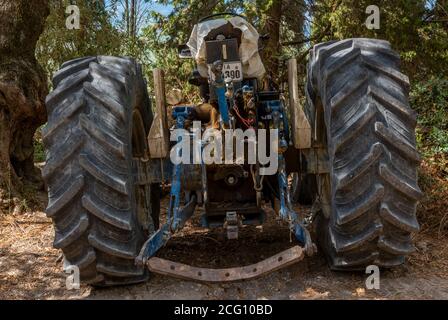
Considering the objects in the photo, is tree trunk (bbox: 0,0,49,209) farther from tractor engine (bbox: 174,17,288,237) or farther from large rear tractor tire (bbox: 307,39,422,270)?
large rear tractor tire (bbox: 307,39,422,270)

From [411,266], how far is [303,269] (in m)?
0.82

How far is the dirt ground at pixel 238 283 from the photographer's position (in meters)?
3.46

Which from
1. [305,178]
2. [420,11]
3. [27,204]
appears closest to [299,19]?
[420,11]

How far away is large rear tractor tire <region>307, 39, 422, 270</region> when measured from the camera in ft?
10.7

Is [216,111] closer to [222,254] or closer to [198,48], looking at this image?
[198,48]

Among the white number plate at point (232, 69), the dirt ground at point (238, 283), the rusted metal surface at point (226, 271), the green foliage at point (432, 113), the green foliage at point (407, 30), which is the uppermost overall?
the green foliage at point (407, 30)

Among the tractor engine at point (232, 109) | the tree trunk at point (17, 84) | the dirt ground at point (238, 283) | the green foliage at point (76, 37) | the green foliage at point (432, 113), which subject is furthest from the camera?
the green foliage at point (76, 37)

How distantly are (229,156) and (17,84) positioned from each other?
3.42m

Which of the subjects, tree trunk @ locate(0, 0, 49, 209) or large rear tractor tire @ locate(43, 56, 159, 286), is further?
tree trunk @ locate(0, 0, 49, 209)

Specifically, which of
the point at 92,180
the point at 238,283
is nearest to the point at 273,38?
the point at 238,283

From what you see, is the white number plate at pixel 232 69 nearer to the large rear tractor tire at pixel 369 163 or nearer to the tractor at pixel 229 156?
the tractor at pixel 229 156

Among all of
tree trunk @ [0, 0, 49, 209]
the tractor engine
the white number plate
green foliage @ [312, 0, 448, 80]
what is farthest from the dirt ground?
green foliage @ [312, 0, 448, 80]

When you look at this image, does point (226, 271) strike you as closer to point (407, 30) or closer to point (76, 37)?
point (407, 30)

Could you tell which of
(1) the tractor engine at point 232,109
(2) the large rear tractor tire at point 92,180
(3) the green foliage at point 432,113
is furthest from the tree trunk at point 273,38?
(2) the large rear tractor tire at point 92,180
